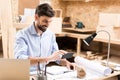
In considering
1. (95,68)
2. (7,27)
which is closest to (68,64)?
(95,68)

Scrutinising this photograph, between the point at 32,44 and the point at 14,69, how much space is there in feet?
3.38

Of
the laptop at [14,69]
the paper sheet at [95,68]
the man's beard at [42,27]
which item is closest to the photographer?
the laptop at [14,69]

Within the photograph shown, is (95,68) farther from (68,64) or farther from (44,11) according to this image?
(44,11)

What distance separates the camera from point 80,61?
2488 mm

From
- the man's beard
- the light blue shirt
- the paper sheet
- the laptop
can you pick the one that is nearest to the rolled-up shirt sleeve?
the light blue shirt

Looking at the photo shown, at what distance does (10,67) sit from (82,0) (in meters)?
3.04

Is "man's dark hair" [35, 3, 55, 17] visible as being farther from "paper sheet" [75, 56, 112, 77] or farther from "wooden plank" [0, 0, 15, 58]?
"paper sheet" [75, 56, 112, 77]

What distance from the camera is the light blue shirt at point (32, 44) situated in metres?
2.34

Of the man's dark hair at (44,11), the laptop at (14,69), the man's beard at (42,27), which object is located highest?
the man's dark hair at (44,11)

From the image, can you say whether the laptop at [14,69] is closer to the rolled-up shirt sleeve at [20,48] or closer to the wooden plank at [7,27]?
the rolled-up shirt sleeve at [20,48]

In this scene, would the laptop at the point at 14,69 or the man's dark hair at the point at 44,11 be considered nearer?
the laptop at the point at 14,69

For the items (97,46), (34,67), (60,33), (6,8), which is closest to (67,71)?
(34,67)

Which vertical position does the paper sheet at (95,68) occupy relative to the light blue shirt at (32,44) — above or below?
below

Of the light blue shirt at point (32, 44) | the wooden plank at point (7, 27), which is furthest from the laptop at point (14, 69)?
the wooden plank at point (7, 27)
